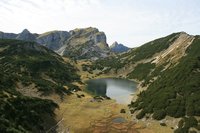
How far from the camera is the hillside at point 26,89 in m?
50.8

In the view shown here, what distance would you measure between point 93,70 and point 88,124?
129m

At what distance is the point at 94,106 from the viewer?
78.8 metres

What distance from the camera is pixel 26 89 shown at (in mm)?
84000

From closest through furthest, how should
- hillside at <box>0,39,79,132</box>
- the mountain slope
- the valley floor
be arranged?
hillside at <box>0,39,79,132</box> → the valley floor → the mountain slope

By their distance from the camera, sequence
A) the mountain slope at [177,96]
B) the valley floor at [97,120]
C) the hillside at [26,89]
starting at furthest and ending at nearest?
the mountain slope at [177,96], the valley floor at [97,120], the hillside at [26,89]

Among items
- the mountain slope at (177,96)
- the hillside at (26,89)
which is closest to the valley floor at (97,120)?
the mountain slope at (177,96)

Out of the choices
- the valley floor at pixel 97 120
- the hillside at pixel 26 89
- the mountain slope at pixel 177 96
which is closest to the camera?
the hillside at pixel 26 89

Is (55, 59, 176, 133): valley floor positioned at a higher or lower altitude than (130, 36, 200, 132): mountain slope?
lower

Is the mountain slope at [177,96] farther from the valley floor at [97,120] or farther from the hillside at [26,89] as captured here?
the hillside at [26,89]

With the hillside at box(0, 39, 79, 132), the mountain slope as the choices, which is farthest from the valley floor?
the hillside at box(0, 39, 79, 132)

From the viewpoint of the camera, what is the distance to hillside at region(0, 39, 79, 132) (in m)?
50.8

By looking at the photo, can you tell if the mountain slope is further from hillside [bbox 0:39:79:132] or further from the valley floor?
hillside [bbox 0:39:79:132]

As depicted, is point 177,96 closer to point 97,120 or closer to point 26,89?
point 97,120

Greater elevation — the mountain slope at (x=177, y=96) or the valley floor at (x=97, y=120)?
the mountain slope at (x=177, y=96)
